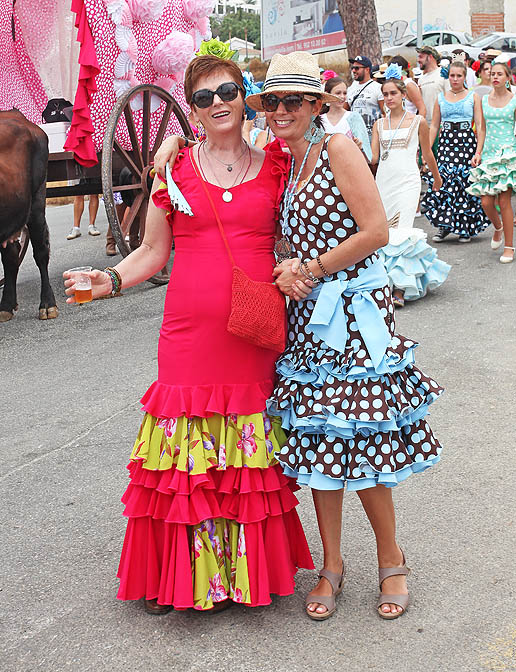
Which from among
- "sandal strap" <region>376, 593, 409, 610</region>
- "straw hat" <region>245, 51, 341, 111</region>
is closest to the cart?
"straw hat" <region>245, 51, 341, 111</region>

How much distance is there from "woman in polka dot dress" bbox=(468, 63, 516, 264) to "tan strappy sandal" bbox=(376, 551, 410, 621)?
6173mm

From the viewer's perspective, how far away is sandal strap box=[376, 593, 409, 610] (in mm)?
2934

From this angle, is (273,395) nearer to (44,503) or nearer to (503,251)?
(44,503)

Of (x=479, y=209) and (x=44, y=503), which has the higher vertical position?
(x=479, y=209)

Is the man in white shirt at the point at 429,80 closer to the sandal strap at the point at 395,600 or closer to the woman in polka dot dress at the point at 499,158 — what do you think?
the woman in polka dot dress at the point at 499,158

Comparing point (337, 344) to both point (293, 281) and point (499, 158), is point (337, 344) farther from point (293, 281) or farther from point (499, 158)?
point (499, 158)

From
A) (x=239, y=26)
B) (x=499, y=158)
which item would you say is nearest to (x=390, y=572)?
(x=499, y=158)

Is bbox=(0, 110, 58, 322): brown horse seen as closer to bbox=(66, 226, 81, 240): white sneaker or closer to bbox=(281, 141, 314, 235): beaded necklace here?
bbox=(66, 226, 81, 240): white sneaker

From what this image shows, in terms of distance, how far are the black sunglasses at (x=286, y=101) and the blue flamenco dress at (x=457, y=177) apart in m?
7.43

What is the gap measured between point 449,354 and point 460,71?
195 inches

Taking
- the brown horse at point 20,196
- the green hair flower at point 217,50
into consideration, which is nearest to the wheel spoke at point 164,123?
the brown horse at point 20,196

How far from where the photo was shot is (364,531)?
3.52 meters

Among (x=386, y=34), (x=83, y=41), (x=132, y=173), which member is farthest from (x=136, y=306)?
(x=386, y=34)

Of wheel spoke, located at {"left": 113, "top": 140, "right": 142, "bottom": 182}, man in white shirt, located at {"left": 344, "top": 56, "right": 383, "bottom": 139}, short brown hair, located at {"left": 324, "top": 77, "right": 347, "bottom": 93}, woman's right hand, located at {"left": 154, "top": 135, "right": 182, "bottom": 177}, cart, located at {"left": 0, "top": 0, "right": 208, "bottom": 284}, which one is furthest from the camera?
man in white shirt, located at {"left": 344, "top": 56, "right": 383, "bottom": 139}
